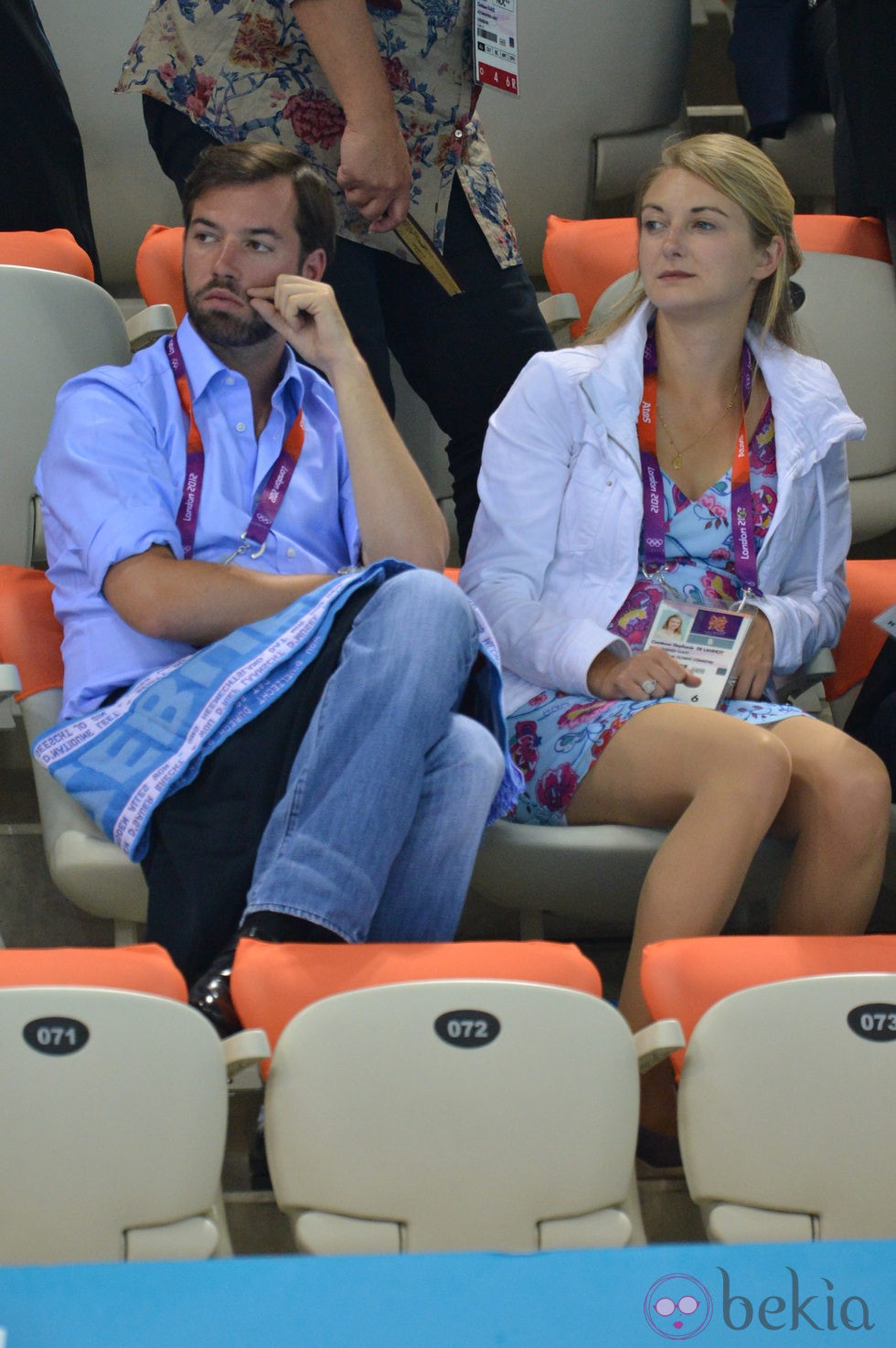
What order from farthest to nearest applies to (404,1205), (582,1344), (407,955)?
(407,955), (404,1205), (582,1344)

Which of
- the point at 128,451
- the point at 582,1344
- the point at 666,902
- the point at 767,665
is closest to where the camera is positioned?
the point at 582,1344

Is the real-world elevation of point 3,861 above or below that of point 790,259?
below

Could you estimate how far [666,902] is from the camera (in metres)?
1.85

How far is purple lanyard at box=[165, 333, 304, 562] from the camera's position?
2.11 metres

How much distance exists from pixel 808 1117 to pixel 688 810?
0.51 m

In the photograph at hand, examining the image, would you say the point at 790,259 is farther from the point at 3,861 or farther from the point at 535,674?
the point at 3,861

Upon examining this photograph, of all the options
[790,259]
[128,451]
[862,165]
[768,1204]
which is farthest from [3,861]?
[862,165]

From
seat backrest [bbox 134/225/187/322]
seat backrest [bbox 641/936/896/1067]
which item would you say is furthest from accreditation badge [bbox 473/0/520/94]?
seat backrest [bbox 641/936/896/1067]

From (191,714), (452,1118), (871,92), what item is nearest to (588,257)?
(871,92)

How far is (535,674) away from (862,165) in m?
1.50

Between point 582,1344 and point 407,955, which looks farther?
point 407,955

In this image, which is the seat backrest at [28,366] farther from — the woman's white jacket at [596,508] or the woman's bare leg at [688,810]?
the woman's bare leg at [688,810]

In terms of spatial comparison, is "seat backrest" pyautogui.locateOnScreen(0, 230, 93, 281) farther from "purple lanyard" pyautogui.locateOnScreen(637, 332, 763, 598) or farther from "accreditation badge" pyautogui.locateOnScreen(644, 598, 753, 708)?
"accreditation badge" pyautogui.locateOnScreen(644, 598, 753, 708)

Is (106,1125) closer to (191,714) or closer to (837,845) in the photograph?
(191,714)
